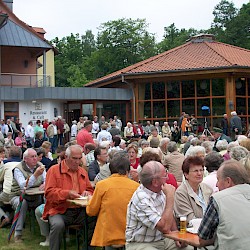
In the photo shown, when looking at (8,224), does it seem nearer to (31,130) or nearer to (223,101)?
(31,130)

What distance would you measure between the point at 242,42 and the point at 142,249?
53.8 meters

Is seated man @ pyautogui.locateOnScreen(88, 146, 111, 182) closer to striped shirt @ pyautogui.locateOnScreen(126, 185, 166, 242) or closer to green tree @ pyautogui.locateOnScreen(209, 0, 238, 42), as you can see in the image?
striped shirt @ pyautogui.locateOnScreen(126, 185, 166, 242)

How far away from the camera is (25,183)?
718cm

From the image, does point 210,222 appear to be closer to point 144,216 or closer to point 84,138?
point 144,216

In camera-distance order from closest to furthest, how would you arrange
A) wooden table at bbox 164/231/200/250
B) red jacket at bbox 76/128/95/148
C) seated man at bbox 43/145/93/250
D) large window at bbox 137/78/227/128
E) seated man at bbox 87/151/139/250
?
wooden table at bbox 164/231/200/250 → seated man at bbox 87/151/139/250 → seated man at bbox 43/145/93/250 → red jacket at bbox 76/128/95/148 → large window at bbox 137/78/227/128

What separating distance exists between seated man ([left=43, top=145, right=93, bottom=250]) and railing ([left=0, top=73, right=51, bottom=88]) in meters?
22.1

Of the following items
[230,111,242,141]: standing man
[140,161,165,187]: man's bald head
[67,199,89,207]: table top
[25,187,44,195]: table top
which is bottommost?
[25,187,44,195]: table top

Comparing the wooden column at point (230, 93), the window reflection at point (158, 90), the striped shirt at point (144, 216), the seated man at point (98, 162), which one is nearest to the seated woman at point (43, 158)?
the seated man at point (98, 162)

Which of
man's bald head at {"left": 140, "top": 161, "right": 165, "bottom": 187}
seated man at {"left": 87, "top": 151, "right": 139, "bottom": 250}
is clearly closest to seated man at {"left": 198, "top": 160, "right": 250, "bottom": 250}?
man's bald head at {"left": 140, "top": 161, "right": 165, "bottom": 187}

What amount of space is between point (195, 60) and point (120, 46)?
36104 millimetres

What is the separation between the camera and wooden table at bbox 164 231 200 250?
391 centimetres

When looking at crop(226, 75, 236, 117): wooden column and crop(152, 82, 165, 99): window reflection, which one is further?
crop(152, 82, 165, 99): window reflection

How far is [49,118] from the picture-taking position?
24.6 meters

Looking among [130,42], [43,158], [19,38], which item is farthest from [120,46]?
[43,158]
